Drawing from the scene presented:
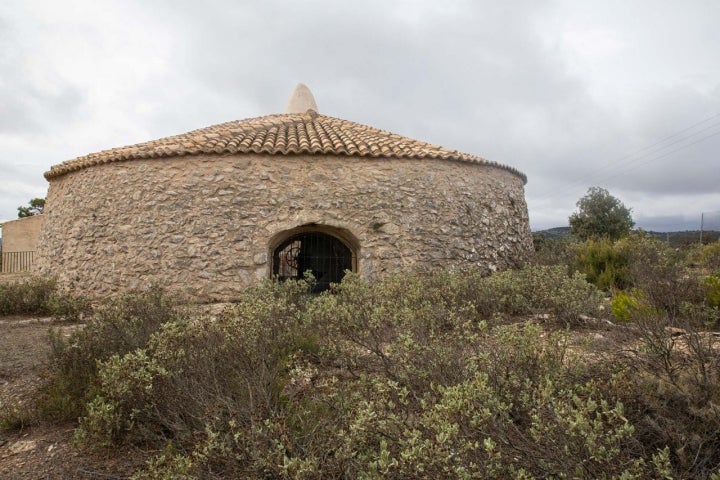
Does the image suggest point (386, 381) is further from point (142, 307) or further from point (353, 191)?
point (353, 191)

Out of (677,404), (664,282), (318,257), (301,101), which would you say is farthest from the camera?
(301,101)

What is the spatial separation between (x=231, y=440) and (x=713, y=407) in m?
2.68

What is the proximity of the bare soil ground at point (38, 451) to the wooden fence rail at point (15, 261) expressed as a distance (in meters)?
16.4

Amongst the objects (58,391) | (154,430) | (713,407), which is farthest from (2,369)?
(713,407)

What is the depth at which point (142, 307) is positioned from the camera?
5.89 metres

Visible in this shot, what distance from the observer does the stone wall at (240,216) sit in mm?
8156

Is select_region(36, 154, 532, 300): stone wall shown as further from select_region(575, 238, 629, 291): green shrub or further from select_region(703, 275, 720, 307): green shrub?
select_region(703, 275, 720, 307): green shrub

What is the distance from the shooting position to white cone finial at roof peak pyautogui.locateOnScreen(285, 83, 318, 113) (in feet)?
46.5

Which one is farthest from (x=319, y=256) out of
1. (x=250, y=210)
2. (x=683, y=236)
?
(x=683, y=236)

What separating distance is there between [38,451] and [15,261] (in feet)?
63.3

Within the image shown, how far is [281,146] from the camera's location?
28.0ft

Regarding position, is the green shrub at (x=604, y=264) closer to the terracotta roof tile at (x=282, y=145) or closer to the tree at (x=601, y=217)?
the terracotta roof tile at (x=282, y=145)

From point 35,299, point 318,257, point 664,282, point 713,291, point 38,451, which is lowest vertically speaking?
point 38,451

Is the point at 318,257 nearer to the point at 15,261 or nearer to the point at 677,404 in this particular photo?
the point at 677,404
